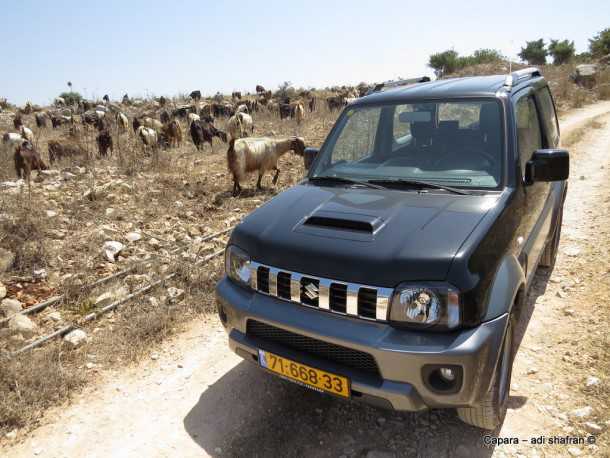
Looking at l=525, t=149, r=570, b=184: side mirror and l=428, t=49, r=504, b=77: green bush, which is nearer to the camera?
l=525, t=149, r=570, b=184: side mirror

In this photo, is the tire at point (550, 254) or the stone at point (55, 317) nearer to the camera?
the stone at point (55, 317)

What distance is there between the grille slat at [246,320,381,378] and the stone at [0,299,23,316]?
2.96 m

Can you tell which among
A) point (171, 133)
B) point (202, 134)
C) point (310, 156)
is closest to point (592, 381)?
point (310, 156)

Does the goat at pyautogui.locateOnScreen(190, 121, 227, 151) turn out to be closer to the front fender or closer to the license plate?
the license plate

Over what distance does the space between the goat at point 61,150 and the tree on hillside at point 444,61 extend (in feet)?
139

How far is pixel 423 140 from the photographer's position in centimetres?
360

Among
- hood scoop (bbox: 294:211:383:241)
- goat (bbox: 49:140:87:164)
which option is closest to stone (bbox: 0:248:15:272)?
hood scoop (bbox: 294:211:383:241)

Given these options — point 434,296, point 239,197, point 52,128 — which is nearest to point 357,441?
point 434,296

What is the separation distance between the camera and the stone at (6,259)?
5084 mm

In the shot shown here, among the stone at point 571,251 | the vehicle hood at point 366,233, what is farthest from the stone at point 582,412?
the stone at point 571,251

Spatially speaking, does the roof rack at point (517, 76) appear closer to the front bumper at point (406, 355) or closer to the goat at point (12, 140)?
the front bumper at point (406, 355)

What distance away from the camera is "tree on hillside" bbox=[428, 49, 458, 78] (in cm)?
4747

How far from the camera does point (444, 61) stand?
161 feet

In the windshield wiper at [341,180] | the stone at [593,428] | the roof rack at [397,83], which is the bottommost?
the stone at [593,428]
